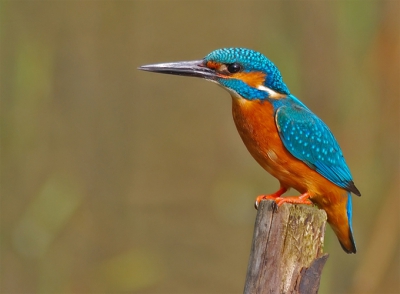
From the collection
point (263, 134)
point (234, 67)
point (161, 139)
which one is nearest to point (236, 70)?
point (234, 67)

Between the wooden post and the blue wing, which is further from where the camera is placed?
the blue wing

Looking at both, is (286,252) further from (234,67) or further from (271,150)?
(234,67)

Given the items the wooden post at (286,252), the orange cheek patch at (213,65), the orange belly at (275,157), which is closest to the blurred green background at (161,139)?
the orange belly at (275,157)

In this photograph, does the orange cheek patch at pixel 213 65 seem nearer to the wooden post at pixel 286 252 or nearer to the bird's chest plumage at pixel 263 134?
the bird's chest plumage at pixel 263 134

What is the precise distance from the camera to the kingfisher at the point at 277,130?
2.93 meters

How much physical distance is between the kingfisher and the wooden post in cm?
50

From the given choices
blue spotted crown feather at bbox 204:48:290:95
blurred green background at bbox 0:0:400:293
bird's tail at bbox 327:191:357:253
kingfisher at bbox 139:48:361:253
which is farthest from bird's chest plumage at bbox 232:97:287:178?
blurred green background at bbox 0:0:400:293

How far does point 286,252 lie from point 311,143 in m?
0.84

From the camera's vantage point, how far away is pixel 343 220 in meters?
3.09

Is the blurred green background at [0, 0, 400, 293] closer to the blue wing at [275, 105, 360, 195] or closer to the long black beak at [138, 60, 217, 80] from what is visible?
the blue wing at [275, 105, 360, 195]

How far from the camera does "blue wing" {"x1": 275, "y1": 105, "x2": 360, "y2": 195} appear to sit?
2.93 metres

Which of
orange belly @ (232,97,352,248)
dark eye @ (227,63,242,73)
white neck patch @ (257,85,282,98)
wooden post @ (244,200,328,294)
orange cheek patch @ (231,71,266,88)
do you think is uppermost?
dark eye @ (227,63,242,73)

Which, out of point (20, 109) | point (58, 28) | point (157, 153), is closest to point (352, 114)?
point (20, 109)

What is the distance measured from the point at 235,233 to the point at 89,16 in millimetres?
2089
